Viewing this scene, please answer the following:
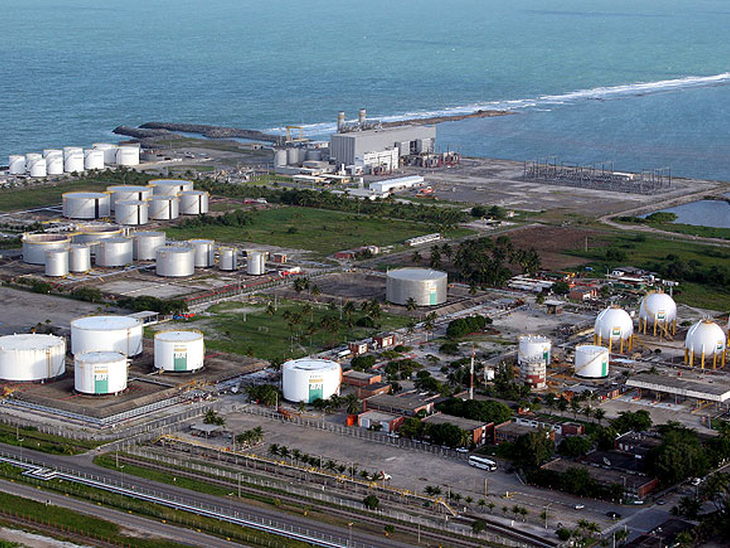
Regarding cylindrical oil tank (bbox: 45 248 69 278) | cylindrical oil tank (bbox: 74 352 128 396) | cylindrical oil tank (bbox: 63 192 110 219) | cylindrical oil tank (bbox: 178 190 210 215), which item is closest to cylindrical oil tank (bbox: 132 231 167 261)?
cylindrical oil tank (bbox: 45 248 69 278)

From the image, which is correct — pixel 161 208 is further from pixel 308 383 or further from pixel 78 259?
pixel 308 383

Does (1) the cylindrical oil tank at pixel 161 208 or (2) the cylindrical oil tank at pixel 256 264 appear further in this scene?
(1) the cylindrical oil tank at pixel 161 208

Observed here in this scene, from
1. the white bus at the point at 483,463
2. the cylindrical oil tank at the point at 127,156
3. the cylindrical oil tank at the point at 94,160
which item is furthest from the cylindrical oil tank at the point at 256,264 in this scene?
the cylindrical oil tank at the point at 127,156

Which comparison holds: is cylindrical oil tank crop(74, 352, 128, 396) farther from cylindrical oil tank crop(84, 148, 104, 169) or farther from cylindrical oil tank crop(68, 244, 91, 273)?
cylindrical oil tank crop(84, 148, 104, 169)

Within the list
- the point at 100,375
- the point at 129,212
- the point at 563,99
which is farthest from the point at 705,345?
the point at 563,99

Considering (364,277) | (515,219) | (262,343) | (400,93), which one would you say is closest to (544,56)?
(400,93)

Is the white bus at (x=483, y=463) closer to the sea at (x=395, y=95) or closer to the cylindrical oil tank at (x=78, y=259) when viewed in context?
the cylindrical oil tank at (x=78, y=259)

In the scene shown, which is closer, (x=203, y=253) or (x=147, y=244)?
(x=203, y=253)
